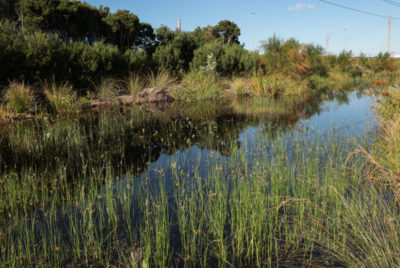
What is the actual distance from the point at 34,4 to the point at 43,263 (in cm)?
1923

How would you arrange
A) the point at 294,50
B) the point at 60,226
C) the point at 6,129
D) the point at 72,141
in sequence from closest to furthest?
the point at 60,226 < the point at 72,141 < the point at 6,129 < the point at 294,50

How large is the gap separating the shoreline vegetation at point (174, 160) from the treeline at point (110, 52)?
82mm

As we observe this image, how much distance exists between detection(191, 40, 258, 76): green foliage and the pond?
10606mm

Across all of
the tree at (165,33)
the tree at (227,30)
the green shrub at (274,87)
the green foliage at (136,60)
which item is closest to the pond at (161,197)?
the green shrub at (274,87)

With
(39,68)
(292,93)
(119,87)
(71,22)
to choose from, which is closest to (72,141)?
(39,68)

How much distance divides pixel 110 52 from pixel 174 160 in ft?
34.0

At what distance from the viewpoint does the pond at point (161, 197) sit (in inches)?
93.0

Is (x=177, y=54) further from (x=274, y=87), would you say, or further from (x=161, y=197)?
(x=161, y=197)

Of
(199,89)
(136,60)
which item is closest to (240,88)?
(199,89)

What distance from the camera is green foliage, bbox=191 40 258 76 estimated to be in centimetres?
1678

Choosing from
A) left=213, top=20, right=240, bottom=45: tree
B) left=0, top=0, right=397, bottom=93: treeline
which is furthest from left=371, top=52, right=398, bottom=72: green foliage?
left=213, top=20, right=240, bottom=45: tree

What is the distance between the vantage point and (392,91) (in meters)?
6.38

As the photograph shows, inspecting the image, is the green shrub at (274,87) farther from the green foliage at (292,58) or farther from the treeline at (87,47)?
the treeline at (87,47)

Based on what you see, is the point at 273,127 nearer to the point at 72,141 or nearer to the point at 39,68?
the point at 72,141
